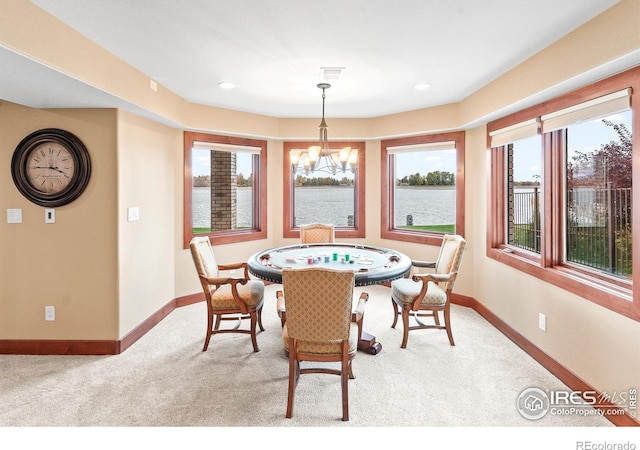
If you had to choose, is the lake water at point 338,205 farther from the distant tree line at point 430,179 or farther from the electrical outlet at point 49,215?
the electrical outlet at point 49,215

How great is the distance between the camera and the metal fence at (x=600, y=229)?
2518 mm

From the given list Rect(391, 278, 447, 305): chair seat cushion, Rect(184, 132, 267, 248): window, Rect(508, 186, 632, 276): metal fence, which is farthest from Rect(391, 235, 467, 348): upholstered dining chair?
Rect(184, 132, 267, 248): window

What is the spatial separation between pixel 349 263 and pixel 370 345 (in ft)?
2.40

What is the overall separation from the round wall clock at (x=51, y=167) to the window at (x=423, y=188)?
12.4 ft

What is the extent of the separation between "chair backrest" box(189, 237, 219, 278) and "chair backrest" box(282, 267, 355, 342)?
1359mm

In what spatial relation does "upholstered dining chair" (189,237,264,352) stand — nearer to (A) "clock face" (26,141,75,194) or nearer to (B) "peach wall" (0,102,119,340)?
(B) "peach wall" (0,102,119,340)

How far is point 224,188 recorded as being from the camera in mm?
5500

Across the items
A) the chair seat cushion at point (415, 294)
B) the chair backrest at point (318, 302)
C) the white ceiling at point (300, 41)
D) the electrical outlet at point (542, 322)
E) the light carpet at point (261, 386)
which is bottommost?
the light carpet at point (261, 386)

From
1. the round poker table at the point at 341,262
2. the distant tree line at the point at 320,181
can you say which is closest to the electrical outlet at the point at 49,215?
the round poker table at the point at 341,262

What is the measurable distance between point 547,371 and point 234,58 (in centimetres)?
351

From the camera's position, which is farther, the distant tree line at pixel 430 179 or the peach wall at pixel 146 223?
the distant tree line at pixel 430 179

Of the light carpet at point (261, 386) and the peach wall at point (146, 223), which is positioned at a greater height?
the peach wall at point (146, 223)
